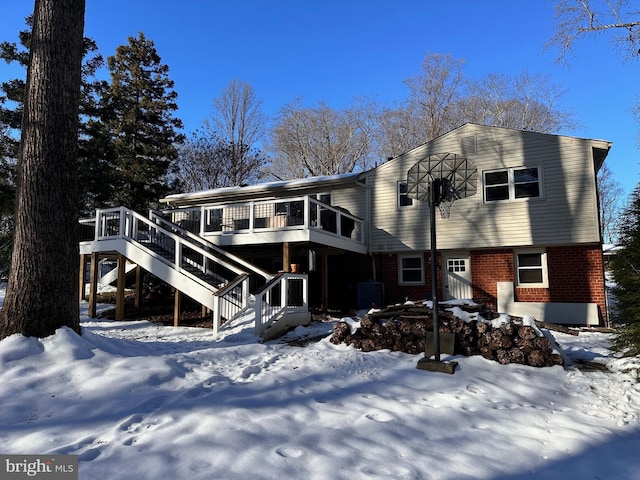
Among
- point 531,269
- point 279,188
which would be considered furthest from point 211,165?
point 531,269

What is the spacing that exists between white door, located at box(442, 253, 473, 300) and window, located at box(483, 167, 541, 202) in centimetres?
209

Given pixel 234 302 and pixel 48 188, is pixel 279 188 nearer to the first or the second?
pixel 234 302

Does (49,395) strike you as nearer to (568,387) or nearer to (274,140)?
(568,387)

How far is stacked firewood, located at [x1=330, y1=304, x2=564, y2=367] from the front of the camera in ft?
18.5

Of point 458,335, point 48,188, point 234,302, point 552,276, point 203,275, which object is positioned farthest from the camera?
point 552,276

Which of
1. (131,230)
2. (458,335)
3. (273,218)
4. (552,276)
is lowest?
(458,335)

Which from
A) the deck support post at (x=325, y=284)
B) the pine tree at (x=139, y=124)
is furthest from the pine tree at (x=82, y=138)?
the deck support post at (x=325, y=284)

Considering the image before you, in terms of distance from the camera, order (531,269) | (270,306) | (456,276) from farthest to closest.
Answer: (456,276) → (531,269) → (270,306)

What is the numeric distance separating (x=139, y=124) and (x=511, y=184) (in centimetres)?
2039

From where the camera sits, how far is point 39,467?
2637 millimetres

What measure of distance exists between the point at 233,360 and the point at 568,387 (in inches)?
173

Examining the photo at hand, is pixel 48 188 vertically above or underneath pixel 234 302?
above

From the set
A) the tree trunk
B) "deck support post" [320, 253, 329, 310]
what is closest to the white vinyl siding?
"deck support post" [320, 253, 329, 310]

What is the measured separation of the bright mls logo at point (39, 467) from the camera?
2.53 meters
